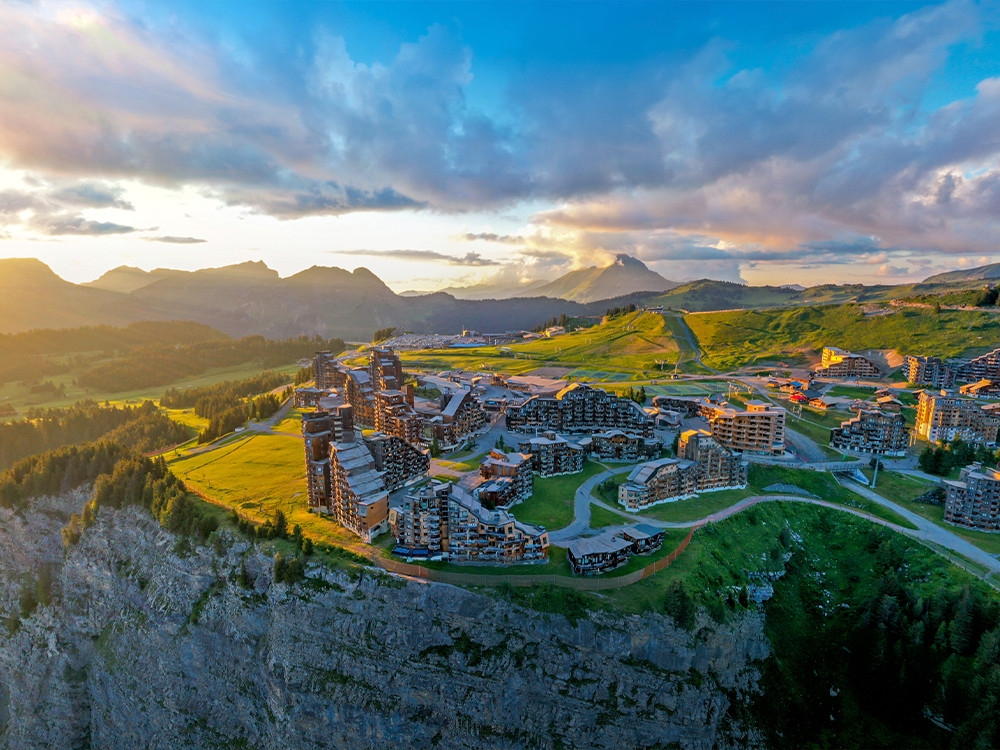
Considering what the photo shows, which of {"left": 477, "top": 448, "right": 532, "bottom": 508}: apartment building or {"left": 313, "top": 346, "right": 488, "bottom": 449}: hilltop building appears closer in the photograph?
{"left": 477, "top": 448, "right": 532, "bottom": 508}: apartment building

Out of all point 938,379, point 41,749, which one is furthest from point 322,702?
point 938,379

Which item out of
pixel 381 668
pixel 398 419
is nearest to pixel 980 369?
pixel 398 419

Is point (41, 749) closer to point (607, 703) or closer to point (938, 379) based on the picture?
point (607, 703)

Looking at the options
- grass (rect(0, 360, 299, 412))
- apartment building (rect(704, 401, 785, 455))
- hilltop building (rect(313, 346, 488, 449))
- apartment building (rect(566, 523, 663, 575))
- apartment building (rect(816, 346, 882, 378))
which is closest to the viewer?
apartment building (rect(566, 523, 663, 575))

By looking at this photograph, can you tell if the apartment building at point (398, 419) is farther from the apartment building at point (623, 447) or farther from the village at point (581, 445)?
the apartment building at point (623, 447)

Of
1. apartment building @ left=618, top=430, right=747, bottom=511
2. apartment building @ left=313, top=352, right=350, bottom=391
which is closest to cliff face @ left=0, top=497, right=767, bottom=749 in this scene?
apartment building @ left=618, top=430, right=747, bottom=511

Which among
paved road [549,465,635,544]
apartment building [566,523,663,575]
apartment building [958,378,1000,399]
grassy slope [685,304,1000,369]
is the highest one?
grassy slope [685,304,1000,369]

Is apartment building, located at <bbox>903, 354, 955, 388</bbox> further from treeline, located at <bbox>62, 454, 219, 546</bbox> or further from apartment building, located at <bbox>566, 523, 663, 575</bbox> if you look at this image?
treeline, located at <bbox>62, 454, 219, 546</bbox>
